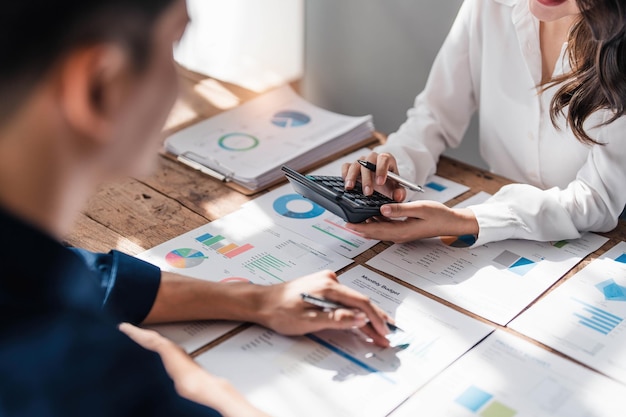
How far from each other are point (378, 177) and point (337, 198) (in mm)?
157

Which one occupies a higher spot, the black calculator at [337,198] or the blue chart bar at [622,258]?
the black calculator at [337,198]

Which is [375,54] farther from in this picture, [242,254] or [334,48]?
[242,254]

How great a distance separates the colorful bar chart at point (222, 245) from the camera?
1.31 m

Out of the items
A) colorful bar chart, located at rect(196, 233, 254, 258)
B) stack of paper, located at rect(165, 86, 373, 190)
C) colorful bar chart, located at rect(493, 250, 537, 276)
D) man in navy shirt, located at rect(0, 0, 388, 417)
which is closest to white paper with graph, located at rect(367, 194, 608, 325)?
colorful bar chart, located at rect(493, 250, 537, 276)

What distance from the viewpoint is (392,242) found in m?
1.35

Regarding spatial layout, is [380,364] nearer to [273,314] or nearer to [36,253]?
[273,314]

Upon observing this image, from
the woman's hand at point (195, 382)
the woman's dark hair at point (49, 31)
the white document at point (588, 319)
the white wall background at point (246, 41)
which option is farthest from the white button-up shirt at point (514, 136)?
the woman's dark hair at point (49, 31)

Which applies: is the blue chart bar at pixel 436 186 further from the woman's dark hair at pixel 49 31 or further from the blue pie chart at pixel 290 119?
the woman's dark hair at pixel 49 31

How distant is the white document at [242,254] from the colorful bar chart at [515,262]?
261 mm

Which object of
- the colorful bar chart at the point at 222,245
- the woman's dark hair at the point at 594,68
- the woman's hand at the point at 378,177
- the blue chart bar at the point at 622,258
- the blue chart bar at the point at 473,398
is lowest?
the colorful bar chart at the point at 222,245

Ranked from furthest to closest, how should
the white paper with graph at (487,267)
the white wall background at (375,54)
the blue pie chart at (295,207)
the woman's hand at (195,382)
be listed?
the white wall background at (375,54) < the blue pie chart at (295,207) < the white paper with graph at (487,267) < the woman's hand at (195,382)

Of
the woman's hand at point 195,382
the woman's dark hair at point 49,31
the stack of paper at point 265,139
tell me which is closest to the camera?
the woman's dark hair at point 49,31

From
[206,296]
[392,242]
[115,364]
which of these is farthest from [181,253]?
[115,364]

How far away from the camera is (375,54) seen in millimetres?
2348
